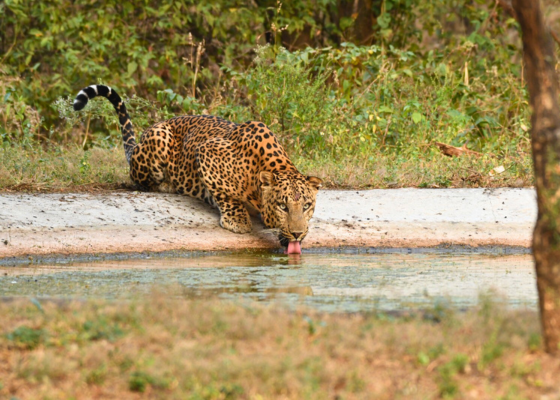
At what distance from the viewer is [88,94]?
9.52 metres

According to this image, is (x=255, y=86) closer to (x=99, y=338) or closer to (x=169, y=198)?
(x=169, y=198)

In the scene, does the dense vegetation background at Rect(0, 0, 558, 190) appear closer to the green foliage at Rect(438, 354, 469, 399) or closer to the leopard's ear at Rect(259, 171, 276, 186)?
the leopard's ear at Rect(259, 171, 276, 186)

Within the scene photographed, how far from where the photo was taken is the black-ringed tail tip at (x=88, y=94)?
29.6ft

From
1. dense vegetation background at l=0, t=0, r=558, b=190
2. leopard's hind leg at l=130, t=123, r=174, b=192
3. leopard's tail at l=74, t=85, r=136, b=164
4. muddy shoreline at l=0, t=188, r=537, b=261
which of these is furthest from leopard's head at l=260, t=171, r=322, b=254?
leopard's tail at l=74, t=85, r=136, b=164

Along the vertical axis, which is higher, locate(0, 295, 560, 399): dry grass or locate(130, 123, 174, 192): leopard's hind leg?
locate(130, 123, 174, 192): leopard's hind leg

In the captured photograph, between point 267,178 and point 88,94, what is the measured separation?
265cm

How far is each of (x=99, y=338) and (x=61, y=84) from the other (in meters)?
11.1

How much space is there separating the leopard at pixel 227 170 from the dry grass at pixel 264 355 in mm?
3462

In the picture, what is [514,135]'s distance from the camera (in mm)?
12219

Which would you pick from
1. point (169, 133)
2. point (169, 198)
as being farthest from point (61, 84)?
point (169, 198)

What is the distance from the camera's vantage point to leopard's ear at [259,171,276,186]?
7965 millimetres

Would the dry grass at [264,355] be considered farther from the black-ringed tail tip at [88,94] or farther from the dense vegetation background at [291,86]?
the dense vegetation background at [291,86]

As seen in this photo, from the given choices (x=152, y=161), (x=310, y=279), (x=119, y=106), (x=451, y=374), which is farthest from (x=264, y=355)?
(x=119, y=106)

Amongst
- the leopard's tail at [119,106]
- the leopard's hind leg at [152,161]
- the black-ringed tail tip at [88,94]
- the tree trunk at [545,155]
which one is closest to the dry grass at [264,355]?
the tree trunk at [545,155]
